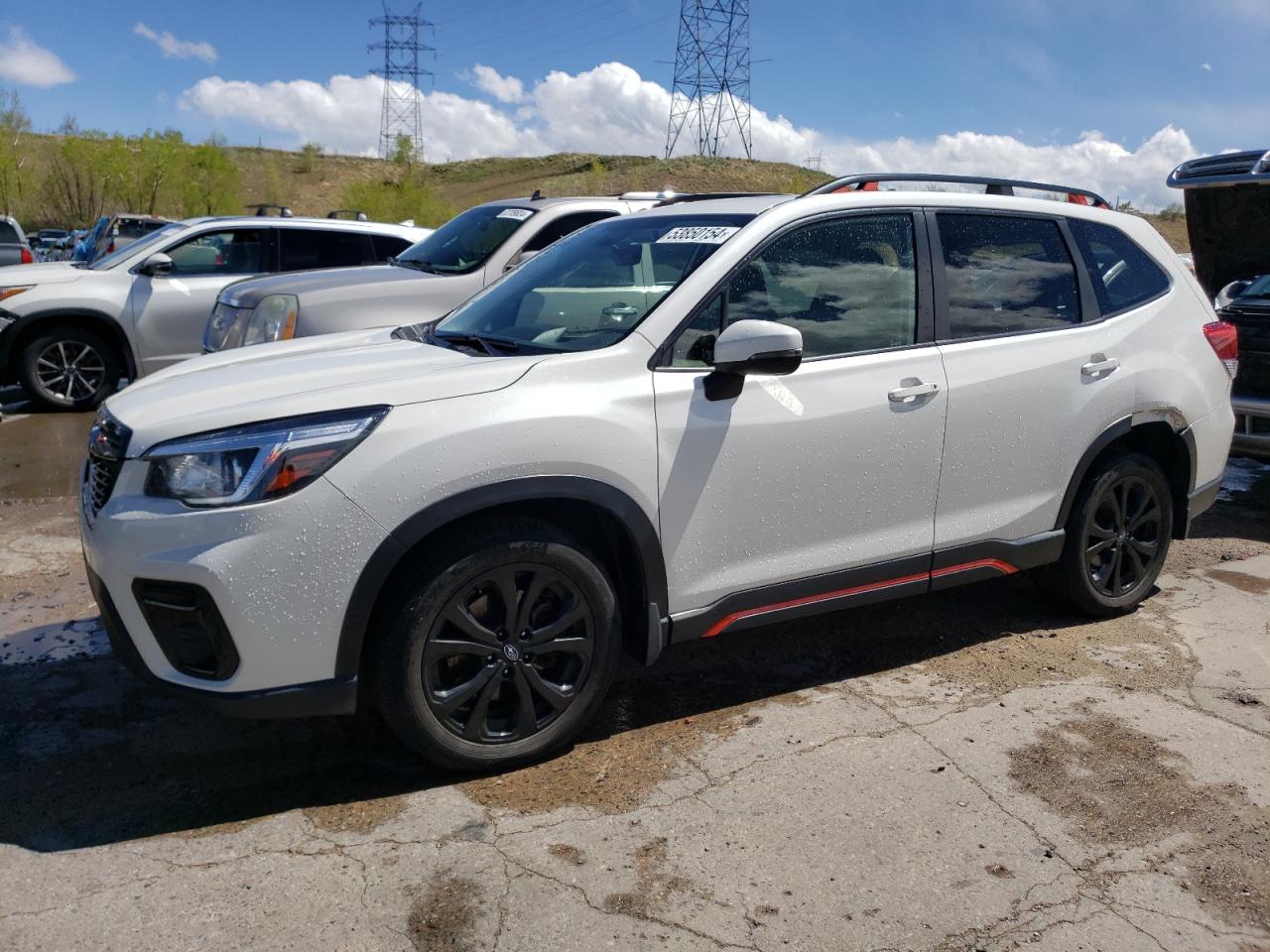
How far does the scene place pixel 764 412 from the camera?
3.77 meters

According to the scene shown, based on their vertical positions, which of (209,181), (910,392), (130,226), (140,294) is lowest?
(910,392)

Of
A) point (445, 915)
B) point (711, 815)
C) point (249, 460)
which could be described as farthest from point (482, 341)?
point (445, 915)

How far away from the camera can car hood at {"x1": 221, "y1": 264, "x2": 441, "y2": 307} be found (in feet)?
24.1

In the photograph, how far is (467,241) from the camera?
8398 millimetres

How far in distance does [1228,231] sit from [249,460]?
23.7ft

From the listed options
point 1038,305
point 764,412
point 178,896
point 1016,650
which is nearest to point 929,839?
point 764,412

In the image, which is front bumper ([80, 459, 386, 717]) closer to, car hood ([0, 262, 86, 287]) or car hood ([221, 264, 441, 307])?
car hood ([221, 264, 441, 307])

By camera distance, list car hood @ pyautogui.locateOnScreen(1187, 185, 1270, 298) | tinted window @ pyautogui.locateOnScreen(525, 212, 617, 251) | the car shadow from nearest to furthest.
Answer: the car shadow
car hood @ pyautogui.locateOnScreen(1187, 185, 1270, 298)
tinted window @ pyautogui.locateOnScreen(525, 212, 617, 251)

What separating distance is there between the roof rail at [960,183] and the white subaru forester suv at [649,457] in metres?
0.02

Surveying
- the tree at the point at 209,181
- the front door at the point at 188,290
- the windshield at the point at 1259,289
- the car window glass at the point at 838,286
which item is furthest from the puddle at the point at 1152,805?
the tree at the point at 209,181

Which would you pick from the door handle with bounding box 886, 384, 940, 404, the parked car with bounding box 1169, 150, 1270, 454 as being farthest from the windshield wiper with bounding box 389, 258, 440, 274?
the parked car with bounding box 1169, 150, 1270, 454

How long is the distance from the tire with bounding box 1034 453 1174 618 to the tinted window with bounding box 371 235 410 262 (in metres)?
7.16

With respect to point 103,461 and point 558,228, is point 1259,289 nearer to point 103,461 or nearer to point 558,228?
point 558,228

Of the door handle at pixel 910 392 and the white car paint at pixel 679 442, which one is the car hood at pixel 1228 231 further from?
the door handle at pixel 910 392
